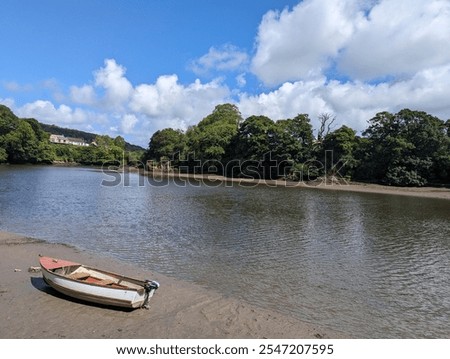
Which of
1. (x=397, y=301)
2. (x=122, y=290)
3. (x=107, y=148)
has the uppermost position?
(x=107, y=148)

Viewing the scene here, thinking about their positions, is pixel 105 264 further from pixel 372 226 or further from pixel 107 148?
pixel 107 148

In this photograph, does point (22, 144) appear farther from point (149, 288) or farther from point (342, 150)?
point (149, 288)

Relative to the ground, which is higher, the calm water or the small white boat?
the small white boat

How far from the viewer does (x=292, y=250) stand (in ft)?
58.6

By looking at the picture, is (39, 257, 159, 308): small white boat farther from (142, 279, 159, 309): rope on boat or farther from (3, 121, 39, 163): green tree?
(3, 121, 39, 163): green tree

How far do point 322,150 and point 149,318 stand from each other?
67.4m

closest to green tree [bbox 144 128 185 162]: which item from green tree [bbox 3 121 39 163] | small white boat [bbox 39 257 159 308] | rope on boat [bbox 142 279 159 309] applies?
green tree [bbox 3 121 39 163]

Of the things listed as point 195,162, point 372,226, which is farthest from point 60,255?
point 195,162

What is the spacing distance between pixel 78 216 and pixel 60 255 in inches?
422

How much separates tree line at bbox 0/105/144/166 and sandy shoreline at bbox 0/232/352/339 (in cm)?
11032

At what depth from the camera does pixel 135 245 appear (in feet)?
58.4

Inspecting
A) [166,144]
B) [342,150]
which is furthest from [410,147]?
[166,144]

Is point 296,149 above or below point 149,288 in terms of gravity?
above

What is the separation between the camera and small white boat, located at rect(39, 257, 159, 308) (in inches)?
371
